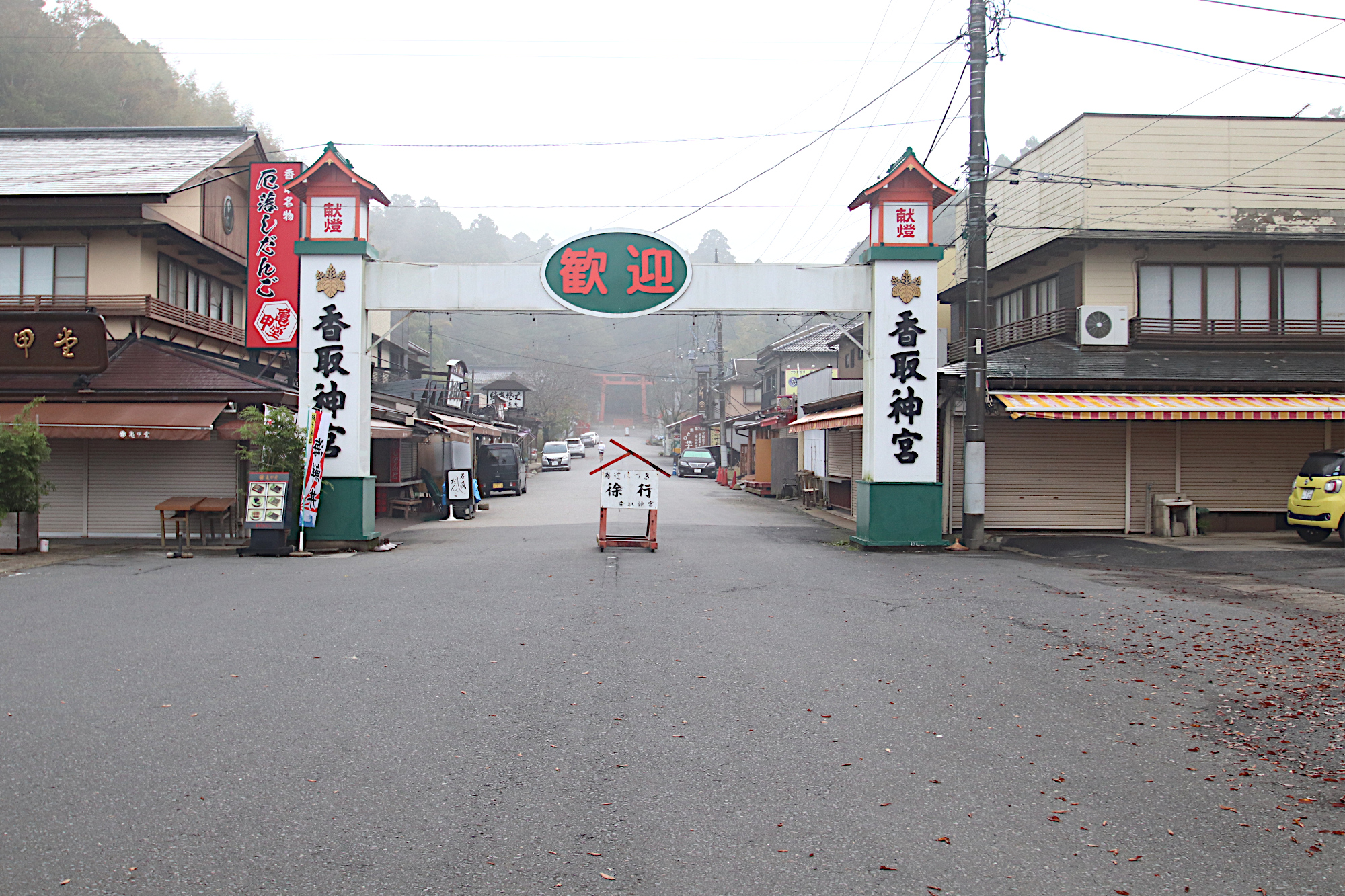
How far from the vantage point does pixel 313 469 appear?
48.2 ft

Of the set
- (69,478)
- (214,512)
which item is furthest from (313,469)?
(69,478)

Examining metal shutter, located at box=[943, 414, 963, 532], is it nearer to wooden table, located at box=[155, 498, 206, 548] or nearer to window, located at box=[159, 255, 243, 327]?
wooden table, located at box=[155, 498, 206, 548]

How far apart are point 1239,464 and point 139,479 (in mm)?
22142

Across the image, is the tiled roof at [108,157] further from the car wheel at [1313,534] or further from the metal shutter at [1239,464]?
the car wheel at [1313,534]

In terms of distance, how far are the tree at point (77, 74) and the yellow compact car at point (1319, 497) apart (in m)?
30.2

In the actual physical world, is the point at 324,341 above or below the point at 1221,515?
above

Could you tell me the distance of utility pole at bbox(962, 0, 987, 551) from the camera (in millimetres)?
14781

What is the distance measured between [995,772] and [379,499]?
824 inches

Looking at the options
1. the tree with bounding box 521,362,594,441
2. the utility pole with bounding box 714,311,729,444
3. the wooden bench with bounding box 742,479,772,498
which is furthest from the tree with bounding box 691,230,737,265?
the wooden bench with bounding box 742,479,772,498

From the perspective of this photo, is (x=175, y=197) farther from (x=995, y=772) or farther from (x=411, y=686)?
(x=995, y=772)

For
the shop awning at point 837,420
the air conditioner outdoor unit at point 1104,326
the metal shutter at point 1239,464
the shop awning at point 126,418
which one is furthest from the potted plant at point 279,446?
the metal shutter at point 1239,464

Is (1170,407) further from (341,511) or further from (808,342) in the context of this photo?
(808,342)

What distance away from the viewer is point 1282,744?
5.11m

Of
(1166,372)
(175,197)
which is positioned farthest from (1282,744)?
(175,197)
